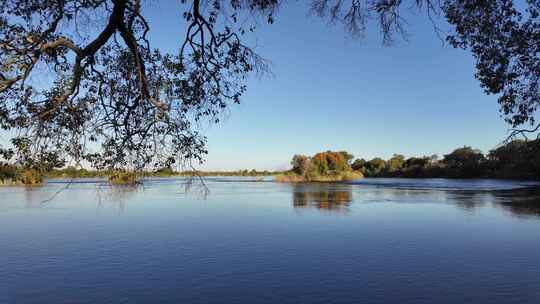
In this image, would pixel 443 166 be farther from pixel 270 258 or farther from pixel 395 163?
pixel 270 258

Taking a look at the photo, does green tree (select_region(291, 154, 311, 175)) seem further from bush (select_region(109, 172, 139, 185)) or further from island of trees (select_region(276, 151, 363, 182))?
bush (select_region(109, 172, 139, 185))

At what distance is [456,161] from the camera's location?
111938 mm

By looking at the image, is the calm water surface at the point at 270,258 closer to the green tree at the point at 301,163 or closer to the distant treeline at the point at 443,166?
the distant treeline at the point at 443,166

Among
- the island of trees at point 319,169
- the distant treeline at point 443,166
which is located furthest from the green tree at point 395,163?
the island of trees at point 319,169

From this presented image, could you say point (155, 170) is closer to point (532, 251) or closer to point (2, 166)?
point (2, 166)

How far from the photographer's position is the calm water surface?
1030cm

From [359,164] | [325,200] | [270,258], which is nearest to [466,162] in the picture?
[359,164]

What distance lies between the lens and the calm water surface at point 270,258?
10.3 meters

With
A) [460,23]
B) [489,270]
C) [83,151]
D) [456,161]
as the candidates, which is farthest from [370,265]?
[456,161]

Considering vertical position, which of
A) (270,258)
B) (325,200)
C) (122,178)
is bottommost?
(270,258)

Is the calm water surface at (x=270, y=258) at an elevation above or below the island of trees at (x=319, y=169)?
below

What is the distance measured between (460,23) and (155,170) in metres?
6.47

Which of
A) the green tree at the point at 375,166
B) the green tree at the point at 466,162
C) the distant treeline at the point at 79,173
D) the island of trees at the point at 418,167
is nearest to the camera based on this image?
the distant treeline at the point at 79,173

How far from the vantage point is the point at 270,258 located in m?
14.2
